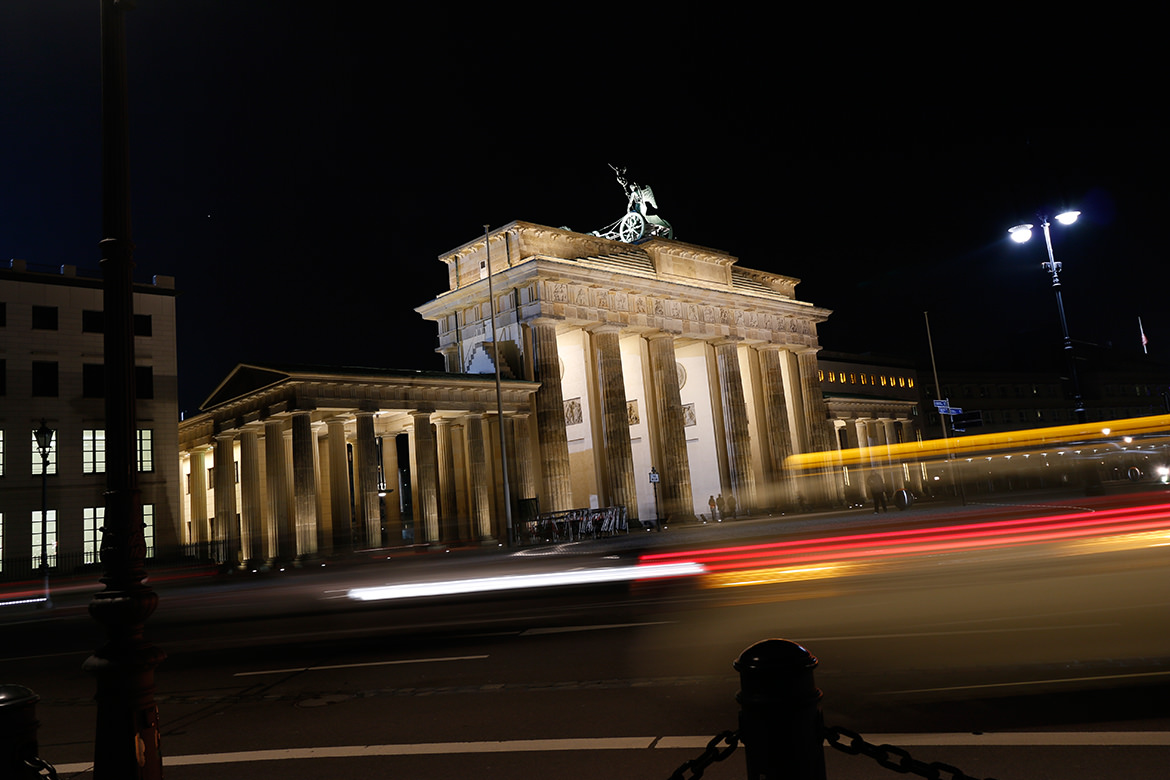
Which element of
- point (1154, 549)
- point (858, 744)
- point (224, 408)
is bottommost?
point (1154, 549)

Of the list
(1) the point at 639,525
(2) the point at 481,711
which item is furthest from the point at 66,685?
(1) the point at 639,525

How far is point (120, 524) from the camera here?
5434mm

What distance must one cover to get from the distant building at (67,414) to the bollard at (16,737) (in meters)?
36.0

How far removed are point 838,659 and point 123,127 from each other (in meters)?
8.46

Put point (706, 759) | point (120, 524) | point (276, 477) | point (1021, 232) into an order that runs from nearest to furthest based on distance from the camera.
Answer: point (706, 759) < point (120, 524) < point (1021, 232) < point (276, 477)

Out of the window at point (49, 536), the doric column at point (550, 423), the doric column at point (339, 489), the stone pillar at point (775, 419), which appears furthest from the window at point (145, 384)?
the stone pillar at point (775, 419)

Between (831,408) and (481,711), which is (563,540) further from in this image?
(831,408)

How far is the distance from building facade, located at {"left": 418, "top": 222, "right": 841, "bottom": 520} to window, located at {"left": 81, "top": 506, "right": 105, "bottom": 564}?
19.5 meters

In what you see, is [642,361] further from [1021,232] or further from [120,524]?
[120,524]

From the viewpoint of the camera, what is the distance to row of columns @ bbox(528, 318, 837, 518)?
43375mm

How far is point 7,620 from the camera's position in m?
21.7

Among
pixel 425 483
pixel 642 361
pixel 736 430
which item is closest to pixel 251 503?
pixel 425 483

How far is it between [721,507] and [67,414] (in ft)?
116

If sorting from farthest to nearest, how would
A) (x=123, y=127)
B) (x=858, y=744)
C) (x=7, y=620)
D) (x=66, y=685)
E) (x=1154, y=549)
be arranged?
1. (x=7, y=620)
2. (x=1154, y=549)
3. (x=66, y=685)
4. (x=123, y=127)
5. (x=858, y=744)
